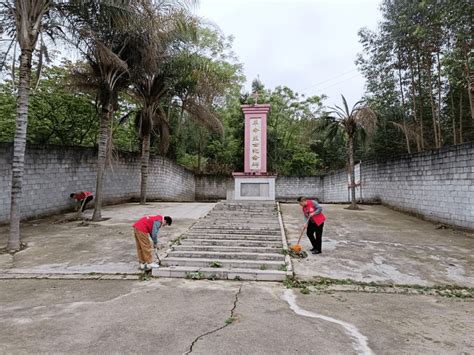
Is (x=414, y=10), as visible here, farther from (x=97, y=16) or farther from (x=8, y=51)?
(x=8, y=51)

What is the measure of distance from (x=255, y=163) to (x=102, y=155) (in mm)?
6126

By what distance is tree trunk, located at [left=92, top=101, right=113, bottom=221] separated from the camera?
922cm

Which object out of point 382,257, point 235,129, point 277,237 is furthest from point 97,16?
point 235,129

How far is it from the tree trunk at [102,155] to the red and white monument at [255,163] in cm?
519

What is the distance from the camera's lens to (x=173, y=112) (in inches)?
657

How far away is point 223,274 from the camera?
16.1 feet

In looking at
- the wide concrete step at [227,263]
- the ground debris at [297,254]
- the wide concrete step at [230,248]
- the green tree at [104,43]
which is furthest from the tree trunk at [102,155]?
the ground debris at [297,254]

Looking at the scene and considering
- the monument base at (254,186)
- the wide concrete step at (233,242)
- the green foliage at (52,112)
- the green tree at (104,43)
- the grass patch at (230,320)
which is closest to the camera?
the grass patch at (230,320)

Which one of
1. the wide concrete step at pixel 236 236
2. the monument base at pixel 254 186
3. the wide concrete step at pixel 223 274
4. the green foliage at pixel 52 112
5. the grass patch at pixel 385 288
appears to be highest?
the green foliage at pixel 52 112

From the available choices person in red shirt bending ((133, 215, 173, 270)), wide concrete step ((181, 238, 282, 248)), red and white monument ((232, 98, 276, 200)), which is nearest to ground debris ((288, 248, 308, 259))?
wide concrete step ((181, 238, 282, 248))

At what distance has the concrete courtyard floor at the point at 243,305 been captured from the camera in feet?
9.14

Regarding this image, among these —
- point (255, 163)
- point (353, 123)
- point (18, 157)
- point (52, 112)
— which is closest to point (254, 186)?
point (255, 163)

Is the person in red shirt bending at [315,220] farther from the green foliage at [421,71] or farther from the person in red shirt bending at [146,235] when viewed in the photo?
the green foliage at [421,71]

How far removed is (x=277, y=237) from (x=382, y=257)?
7.71ft
